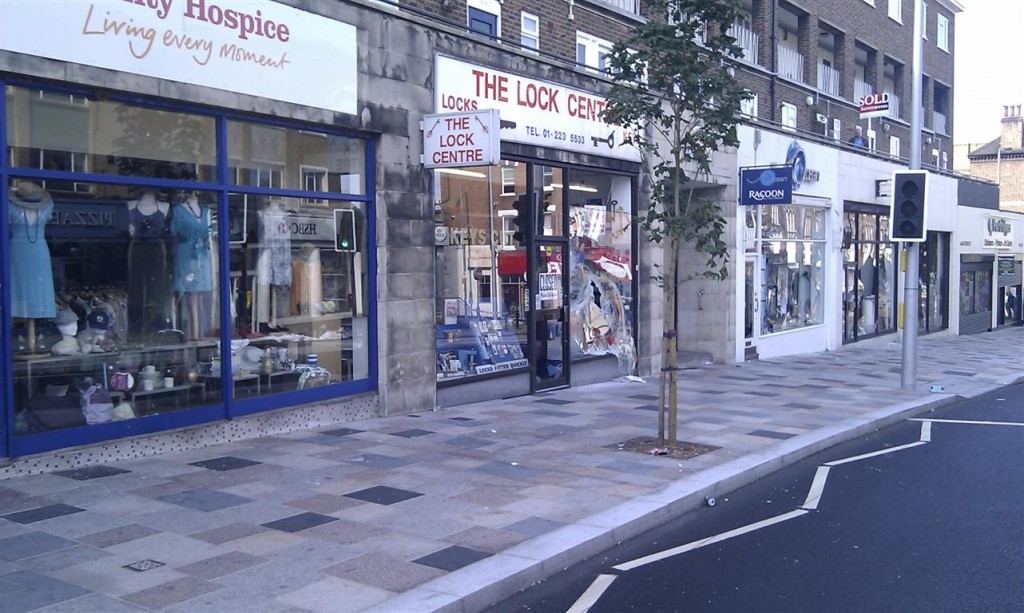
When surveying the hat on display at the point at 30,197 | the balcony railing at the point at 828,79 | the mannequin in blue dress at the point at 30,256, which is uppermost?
the balcony railing at the point at 828,79

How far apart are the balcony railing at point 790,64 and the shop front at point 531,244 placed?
9.46 meters

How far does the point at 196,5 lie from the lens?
29.4 ft

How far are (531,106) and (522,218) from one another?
169cm

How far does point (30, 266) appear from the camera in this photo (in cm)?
816

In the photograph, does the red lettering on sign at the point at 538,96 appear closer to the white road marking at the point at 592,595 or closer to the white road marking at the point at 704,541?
the white road marking at the point at 704,541

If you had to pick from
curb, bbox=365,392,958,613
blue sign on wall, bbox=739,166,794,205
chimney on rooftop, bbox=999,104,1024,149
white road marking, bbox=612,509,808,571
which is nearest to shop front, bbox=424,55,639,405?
blue sign on wall, bbox=739,166,794,205

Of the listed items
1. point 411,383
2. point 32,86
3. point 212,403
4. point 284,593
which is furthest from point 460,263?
point 284,593

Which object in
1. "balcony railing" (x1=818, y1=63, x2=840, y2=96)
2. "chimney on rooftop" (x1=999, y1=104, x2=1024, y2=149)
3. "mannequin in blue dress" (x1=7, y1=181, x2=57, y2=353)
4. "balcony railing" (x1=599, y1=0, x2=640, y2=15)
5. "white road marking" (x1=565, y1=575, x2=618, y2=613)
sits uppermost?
"chimney on rooftop" (x1=999, y1=104, x2=1024, y2=149)

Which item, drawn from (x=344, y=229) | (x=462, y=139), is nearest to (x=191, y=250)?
(x=344, y=229)

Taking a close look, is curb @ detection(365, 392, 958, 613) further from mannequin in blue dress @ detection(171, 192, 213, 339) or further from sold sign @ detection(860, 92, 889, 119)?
sold sign @ detection(860, 92, 889, 119)

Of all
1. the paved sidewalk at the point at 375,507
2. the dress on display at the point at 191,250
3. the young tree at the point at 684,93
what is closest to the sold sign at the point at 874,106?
the paved sidewalk at the point at 375,507

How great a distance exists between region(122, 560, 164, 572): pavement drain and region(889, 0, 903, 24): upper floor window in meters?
29.8

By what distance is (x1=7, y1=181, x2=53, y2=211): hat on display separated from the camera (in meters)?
7.99

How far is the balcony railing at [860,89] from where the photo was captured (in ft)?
90.7
